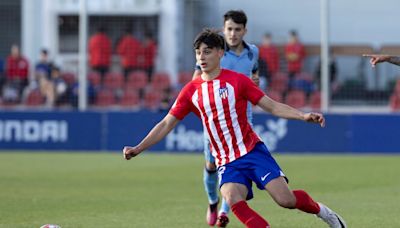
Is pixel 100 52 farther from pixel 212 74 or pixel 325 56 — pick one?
pixel 212 74

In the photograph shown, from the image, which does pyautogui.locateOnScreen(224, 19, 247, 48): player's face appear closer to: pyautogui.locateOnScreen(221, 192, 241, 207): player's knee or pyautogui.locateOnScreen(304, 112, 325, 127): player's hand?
pyautogui.locateOnScreen(221, 192, 241, 207): player's knee

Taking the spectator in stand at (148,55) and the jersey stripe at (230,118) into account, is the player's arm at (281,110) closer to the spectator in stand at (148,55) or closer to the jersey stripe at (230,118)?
the jersey stripe at (230,118)

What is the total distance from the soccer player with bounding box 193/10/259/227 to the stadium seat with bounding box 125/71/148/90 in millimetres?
13186

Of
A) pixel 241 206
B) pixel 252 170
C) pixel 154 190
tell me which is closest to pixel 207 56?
pixel 252 170

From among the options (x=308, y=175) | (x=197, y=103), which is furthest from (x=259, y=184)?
(x=308, y=175)

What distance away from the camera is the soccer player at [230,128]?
8.85 metres

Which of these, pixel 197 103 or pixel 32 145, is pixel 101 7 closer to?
pixel 32 145

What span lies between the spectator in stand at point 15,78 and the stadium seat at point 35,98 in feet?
0.99

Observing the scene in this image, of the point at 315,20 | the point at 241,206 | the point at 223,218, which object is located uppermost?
the point at 315,20

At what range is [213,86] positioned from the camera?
356 inches

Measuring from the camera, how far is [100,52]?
25500 mm

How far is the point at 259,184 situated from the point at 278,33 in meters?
15.8

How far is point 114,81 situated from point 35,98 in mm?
2026

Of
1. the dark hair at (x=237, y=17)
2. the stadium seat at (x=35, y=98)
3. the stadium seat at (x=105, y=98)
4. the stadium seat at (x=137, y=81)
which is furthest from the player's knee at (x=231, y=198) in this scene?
the stadium seat at (x=35, y=98)
